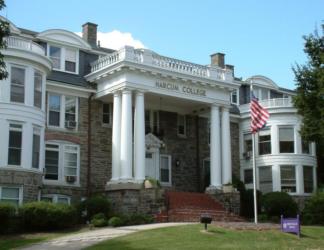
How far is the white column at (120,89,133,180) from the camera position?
3128 cm

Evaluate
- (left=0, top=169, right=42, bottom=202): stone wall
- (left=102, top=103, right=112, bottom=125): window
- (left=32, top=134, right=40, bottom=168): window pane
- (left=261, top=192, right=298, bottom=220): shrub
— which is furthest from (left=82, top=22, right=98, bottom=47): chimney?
(left=261, top=192, right=298, bottom=220): shrub

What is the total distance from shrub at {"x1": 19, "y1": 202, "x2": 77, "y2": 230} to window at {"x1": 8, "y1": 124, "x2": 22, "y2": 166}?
3.21 meters

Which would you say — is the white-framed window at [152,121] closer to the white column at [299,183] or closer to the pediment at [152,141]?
the pediment at [152,141]

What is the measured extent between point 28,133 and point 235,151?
1750 cm

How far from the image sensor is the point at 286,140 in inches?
1603

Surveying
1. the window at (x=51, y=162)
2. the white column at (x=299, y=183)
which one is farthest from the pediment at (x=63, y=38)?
the white column at (x=299, y=183)

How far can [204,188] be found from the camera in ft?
126

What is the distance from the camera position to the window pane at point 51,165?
106 ft

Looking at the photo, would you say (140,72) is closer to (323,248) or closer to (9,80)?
(9,80)

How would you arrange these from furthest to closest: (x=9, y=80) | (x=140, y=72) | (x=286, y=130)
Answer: (x=286, y=130), (x=140, y=72), (x=9, y=80)

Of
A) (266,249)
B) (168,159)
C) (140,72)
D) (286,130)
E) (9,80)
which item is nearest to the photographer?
(266,249)

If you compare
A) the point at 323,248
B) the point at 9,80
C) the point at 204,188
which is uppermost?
the point at 9,80

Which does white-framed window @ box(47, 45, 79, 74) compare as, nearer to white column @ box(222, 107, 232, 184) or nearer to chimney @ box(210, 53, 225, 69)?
white column @ box(222, 107, 232, 184)

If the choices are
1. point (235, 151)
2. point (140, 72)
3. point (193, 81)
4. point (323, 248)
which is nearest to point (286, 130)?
point (235, 151)
